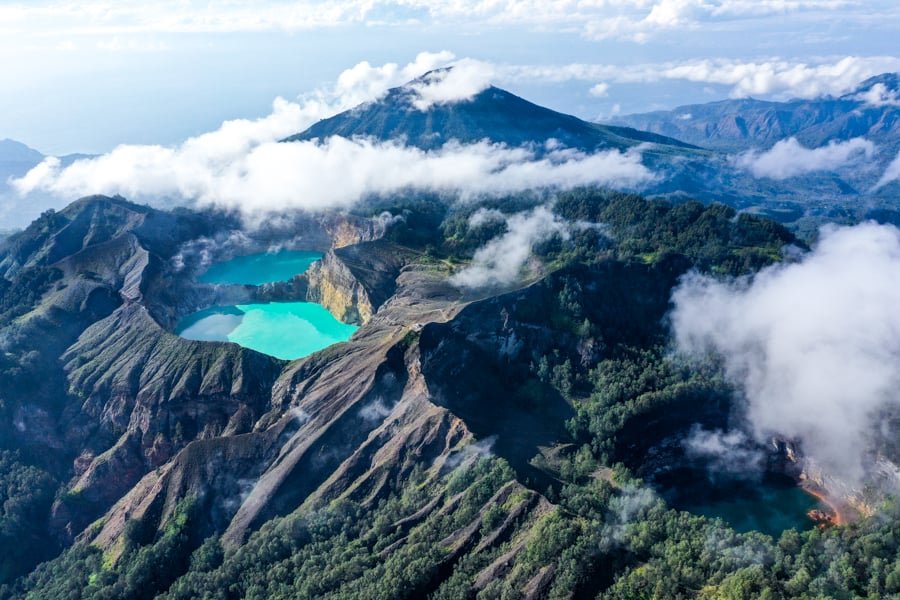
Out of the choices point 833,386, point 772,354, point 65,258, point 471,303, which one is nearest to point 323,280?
point 471,303

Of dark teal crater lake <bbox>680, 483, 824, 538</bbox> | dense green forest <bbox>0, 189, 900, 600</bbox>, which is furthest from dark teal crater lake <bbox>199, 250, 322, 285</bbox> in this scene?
dark teal crater lake <bbox>680, 483, 824, 538</bbox>

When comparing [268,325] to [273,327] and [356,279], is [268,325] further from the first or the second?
[356,279]

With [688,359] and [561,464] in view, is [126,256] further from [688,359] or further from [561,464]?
[688,359]

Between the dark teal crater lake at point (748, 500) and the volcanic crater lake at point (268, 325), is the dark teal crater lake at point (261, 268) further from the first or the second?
the dark teal crater lake at point (748, 500)

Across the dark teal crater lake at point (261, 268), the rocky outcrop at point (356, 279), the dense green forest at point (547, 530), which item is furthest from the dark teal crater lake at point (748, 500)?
the dark teal crater lake at point (261, 268)

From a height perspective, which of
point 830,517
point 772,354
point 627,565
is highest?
point 627,565

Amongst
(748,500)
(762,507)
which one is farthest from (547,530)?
(762,507)
